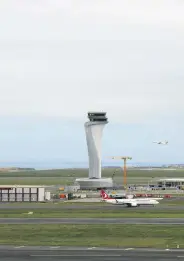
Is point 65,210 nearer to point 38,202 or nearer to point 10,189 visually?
point 38,202

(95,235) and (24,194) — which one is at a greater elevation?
(24,194)

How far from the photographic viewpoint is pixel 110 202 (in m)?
163

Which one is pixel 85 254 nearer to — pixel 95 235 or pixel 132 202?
pixel 95 235

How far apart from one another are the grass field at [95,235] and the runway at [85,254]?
4.68 m

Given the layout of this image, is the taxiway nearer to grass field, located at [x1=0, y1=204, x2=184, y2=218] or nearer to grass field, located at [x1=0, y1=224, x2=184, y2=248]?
grass field, located at [x1=0, y1=224, x2=184, y2=248]

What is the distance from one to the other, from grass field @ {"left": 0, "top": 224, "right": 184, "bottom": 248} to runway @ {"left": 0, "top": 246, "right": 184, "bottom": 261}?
A: 15.4ft

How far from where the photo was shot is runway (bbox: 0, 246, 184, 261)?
68812mm

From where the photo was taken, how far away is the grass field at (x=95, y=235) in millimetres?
82312

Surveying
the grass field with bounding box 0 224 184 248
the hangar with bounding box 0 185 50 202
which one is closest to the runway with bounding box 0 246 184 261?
the grass field with bounding box 0 224 184 248

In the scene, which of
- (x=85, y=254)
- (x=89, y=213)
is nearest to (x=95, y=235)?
(x=85, y=254)

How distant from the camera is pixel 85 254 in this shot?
236ft

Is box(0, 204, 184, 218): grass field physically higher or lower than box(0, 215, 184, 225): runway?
higher

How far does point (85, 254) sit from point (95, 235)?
18.6m

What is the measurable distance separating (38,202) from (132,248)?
333 feet
